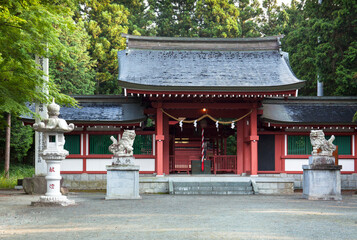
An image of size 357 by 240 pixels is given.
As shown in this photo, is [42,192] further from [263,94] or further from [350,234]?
[350,234]

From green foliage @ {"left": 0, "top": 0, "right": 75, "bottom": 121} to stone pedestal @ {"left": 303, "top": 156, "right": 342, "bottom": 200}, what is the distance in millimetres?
10043

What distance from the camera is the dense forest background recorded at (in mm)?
16016

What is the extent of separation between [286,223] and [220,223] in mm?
1401

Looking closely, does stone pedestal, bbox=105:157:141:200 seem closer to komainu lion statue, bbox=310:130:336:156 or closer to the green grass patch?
komainu lion statue, bbox=310:130:336:156

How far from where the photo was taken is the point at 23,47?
1625 centimetres

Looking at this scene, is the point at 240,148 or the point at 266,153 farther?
the point at 240,148

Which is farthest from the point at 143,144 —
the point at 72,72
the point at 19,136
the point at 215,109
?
the point at 72,72

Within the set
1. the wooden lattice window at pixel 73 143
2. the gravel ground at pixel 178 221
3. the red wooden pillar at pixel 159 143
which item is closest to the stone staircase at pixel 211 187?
the red wooden pillar at pixel 159 143

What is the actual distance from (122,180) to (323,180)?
704 centimetres

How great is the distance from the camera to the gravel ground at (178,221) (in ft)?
26.8

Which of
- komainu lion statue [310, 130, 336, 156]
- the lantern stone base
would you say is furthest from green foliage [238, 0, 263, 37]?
the lantern stone base

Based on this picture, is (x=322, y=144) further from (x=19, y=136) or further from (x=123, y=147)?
(x=19, y=136)

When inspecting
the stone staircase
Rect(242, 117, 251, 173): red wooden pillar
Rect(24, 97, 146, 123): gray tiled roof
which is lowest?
the stone staircase

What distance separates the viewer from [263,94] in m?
20.5
